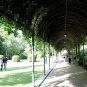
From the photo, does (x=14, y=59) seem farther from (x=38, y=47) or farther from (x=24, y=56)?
(x=24, y=56)

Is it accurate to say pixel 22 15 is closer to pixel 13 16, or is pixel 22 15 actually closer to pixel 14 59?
pixel 13 16

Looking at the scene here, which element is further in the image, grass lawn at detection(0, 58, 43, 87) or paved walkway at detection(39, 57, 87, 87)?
grass lawn at detection(0, 58, 43, 87)

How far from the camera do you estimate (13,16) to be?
22.3 feet

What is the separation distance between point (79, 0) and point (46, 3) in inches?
66.2

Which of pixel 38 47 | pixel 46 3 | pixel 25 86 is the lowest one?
pixel 25 86

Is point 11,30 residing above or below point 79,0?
below

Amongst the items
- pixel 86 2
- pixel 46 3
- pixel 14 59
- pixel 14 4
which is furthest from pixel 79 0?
pixel 14 59

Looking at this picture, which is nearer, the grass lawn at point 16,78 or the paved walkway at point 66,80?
the paved walkway at point 66,80

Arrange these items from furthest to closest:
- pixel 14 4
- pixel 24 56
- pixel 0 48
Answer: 1. pixel 24 56
2. pixel 0 48
3. pixel 14 4

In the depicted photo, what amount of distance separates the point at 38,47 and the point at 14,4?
20648mm

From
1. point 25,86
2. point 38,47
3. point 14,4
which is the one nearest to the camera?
point 14,4

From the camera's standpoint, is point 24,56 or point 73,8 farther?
point 24,56

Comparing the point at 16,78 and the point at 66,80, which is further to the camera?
the point at 16,78

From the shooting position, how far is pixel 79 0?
31.9 ft
